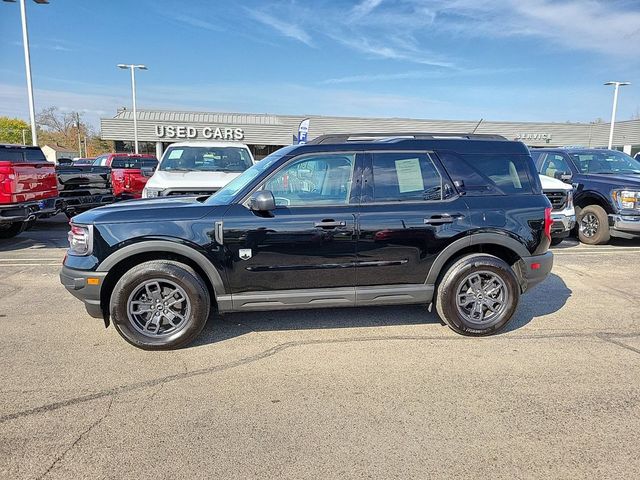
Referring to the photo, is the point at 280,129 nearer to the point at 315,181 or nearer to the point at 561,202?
the point at 561,202

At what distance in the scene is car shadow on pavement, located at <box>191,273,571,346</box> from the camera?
176 inches

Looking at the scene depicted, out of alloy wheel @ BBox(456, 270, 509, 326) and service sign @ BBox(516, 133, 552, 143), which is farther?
service sign @ BBox(516, 133, 552, 143)

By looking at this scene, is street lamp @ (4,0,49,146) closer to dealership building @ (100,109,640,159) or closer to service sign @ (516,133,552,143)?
dealership building @ (100,109,640,159)

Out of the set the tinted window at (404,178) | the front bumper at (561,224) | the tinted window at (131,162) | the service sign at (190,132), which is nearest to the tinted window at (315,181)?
the tinted window at (404,178)

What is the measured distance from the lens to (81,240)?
3936 mm

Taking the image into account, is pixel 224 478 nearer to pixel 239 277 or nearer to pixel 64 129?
pixel 239 277

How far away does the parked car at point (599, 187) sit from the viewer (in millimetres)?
8359

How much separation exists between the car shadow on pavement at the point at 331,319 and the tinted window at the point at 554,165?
547cm

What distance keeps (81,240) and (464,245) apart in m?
3.50

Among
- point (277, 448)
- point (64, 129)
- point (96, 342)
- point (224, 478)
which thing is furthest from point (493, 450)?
point (64, 129)

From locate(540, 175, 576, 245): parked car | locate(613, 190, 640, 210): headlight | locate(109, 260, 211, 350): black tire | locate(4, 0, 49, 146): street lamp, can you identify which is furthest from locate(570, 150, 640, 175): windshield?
locate(4, 0, 49, 146): street lamp

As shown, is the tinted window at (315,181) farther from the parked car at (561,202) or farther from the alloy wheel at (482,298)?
the parked car at (561,202)

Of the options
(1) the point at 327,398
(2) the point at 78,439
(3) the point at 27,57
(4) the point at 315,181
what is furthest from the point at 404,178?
(3) the point at 27,57

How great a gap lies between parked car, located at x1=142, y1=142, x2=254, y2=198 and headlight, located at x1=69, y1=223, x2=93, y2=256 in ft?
11.9
